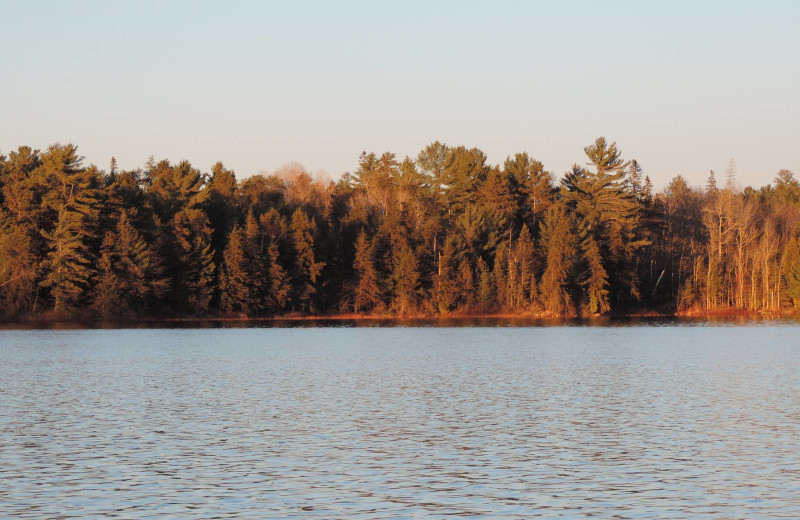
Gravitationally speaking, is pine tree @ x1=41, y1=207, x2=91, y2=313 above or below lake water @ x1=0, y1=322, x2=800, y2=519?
above

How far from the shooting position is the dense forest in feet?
334

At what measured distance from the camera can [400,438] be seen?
23.6 meters

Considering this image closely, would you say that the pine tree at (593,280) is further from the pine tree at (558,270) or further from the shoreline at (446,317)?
the pine tree at (558,270)

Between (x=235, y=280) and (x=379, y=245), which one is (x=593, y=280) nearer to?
(x=379, y=245)

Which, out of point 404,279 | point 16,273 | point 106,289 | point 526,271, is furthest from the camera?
point 404,279

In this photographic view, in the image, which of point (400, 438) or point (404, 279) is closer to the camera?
point (400, 438)

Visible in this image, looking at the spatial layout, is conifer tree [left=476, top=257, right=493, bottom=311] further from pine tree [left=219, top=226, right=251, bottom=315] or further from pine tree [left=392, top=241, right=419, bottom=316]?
pine tree [left=219, top=226, right=251, bottom=315]

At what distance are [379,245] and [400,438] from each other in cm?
10115

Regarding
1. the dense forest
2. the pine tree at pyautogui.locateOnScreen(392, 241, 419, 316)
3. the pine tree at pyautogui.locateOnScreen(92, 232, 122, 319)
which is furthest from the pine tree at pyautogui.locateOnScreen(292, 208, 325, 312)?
the pine tree at pyautogui.locateOnScreen(92, 232, 122, 319)

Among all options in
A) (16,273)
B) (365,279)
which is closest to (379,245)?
(365,279)

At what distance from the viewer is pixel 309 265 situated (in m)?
120

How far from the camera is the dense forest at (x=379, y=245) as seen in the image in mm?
101875

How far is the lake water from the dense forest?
5396 cm

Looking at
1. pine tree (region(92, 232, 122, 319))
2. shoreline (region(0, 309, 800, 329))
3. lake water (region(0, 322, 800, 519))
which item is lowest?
lake water (region(0, 322, 800, 519))
